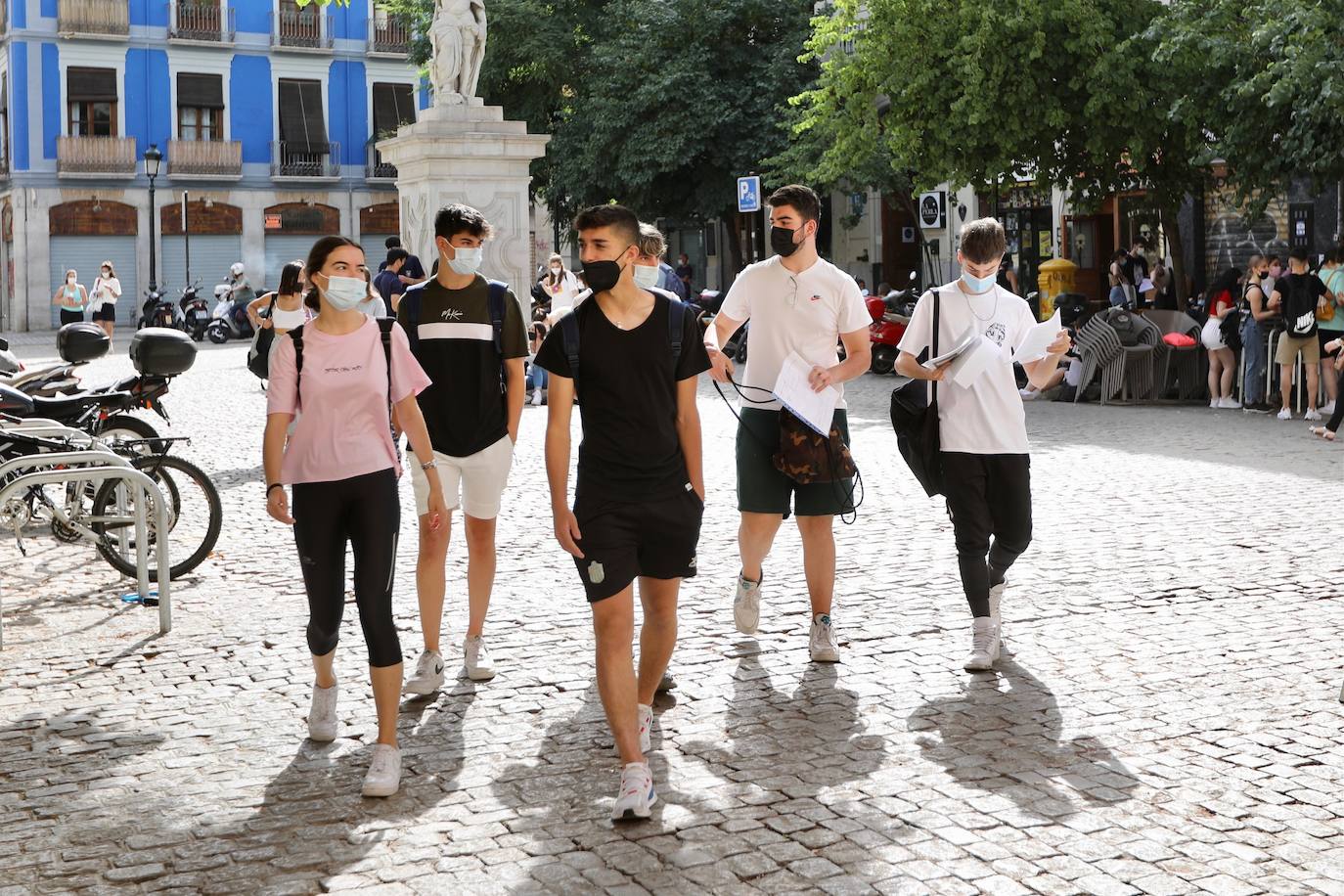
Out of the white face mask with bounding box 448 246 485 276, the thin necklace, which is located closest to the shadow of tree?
the thin necklace

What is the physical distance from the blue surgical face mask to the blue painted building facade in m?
47.6

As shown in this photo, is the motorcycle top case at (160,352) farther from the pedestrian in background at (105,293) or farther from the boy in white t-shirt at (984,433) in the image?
the pedestrian in background at (105,293)

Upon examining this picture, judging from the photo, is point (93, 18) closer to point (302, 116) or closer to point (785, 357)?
point (302, 116)

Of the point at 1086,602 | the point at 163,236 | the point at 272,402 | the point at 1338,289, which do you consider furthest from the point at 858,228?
the point at 272,402

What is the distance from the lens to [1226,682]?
662 centimetres

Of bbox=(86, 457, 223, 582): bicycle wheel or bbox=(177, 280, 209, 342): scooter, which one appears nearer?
bbox=(86, 457, 223, 582): bicycle wheel

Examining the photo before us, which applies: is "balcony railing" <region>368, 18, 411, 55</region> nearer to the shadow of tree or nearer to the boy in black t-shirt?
the shadow of tree

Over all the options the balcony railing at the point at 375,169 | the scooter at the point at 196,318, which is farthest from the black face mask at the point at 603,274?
the balcony railing at the point at 375,169

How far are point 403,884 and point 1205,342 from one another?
16340 millimetres

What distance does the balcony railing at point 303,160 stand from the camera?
5506 centimetres

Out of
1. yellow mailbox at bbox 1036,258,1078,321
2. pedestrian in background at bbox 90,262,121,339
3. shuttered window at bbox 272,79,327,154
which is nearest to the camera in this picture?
yellow mailbox at bbox 1036,258,1078,321

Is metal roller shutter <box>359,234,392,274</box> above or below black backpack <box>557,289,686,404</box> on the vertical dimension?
above

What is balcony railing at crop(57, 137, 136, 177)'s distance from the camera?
51.3m

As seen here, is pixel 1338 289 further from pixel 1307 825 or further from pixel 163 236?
pixel 163 236
